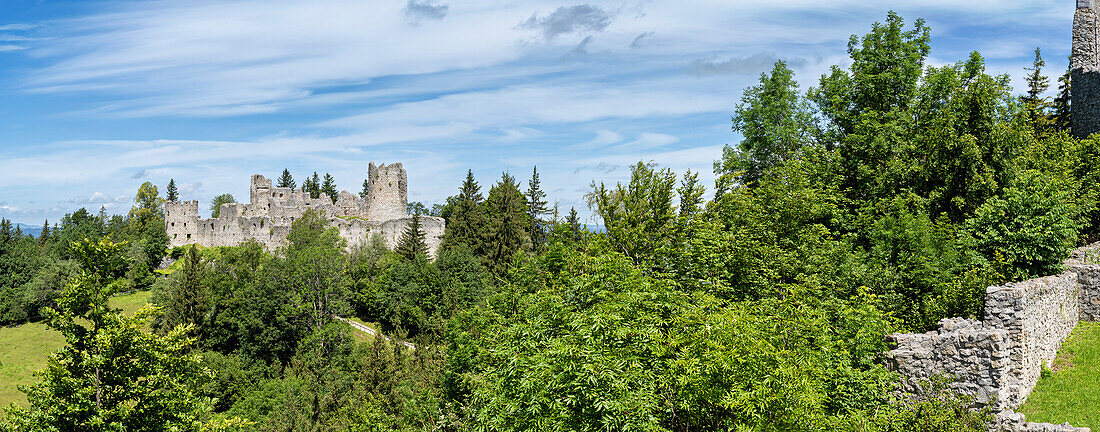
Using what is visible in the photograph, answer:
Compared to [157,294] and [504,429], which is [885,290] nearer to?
[504,429]

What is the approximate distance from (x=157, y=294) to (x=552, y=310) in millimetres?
47157

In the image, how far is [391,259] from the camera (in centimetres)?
5622

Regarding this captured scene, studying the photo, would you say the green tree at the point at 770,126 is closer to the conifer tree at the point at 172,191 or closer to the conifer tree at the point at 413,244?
the conifer tree at the point at 413,244

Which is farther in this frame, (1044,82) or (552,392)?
(1044,82)

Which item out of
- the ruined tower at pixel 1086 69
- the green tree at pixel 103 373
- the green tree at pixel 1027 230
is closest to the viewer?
the green tree at pixel 103 373

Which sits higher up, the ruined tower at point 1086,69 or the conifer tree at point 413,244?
the ruined tower at point 1086,69

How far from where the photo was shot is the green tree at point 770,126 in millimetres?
30844

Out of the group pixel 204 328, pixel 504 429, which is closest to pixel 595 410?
pixel 504 429

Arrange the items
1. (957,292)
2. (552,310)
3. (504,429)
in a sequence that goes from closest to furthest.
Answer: (504,429), (552,310), (957,292)

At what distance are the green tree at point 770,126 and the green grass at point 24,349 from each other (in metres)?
31.0

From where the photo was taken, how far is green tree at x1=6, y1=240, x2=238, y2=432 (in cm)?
1411

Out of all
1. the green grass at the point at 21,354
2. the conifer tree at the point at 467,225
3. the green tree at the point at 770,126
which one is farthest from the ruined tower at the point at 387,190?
the green tree at the point at 770,126

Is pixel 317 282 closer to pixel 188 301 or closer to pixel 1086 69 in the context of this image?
pixel 188 301

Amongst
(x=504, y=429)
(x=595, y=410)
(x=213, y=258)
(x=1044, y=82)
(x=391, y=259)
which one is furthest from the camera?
(x=213, y=258)
